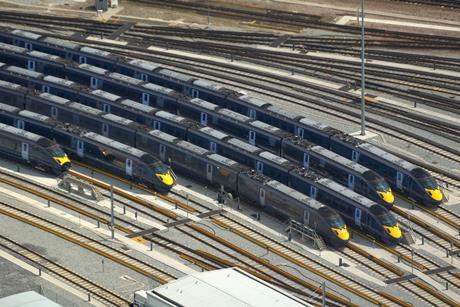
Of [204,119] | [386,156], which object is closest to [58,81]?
[204,119]

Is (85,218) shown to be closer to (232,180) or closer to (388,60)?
(232,180)

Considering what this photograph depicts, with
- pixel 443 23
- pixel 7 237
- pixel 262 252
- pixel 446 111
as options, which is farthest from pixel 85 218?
pixel 443 23

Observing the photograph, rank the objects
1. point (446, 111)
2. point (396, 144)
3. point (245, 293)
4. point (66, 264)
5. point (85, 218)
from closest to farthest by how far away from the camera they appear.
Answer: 1. point (245, 293)
2. point (66, 264)
3. point (85, 218)
4. point (396, 144)
5. point (446, 111)

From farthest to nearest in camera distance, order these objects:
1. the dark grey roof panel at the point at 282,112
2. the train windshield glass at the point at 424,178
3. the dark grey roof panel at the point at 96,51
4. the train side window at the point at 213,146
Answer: the dark grey roof panel at the point at 96,51
the dark grey roof panel at the point at 282,112
the train side window at the point at 213,146
the train windshield glass at the point at 424,178

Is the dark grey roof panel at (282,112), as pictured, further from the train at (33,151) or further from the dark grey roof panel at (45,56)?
the dark grey roof panel at (45,56)

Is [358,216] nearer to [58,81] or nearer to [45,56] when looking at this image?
[58,81]

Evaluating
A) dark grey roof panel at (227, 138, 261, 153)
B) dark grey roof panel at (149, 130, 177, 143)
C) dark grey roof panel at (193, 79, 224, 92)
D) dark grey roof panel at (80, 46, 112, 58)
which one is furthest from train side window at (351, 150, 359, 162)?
dark grey roof panel at (80, 46, 112, 58)

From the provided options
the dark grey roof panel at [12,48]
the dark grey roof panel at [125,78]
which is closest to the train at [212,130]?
the dark grey roof panel at [125,78]
